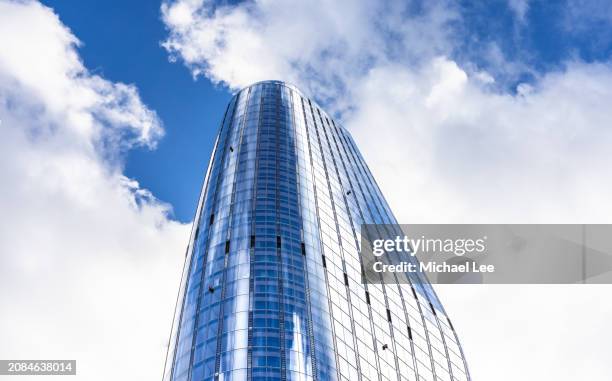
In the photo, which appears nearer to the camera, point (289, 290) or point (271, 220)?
point (289, 290)

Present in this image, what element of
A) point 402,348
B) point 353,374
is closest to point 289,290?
point 353,374

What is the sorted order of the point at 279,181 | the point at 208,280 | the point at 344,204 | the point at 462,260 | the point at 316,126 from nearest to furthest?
the point at 208,280 < the point at 462,260 < the point at 279,181 < the point at 344,204 < the point at 316,126

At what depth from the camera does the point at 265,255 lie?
4641 inches

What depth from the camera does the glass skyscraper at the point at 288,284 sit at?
10138 centimetres

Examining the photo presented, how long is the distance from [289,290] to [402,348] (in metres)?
30.7

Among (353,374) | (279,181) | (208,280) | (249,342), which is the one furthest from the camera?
(279,181)

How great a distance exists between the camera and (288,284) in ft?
371

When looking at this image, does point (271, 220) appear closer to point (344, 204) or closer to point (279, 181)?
point (279, 181)

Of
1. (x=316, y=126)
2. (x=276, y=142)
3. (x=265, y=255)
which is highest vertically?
(x=316, y=126)

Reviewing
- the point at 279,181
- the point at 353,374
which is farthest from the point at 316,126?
the point at 353,374

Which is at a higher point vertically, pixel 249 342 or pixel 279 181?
pixel 279 181

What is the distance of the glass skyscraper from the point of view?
10138cm

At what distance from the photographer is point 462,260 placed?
124062 mm

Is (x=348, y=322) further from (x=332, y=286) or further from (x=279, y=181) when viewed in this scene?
(x=279, y=181)
